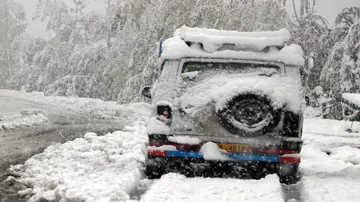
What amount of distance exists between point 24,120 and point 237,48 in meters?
8.12

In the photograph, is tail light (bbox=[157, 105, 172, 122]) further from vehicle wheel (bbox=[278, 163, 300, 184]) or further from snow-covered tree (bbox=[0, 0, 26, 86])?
snow-covered tree (bbox=[0, 0, 26, 86])

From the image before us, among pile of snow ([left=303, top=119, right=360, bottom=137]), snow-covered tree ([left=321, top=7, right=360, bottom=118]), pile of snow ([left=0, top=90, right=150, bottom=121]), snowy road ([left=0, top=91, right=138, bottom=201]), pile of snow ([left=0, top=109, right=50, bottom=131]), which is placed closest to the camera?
snowy road ([left=0, top=91, right=138, bottom=201])

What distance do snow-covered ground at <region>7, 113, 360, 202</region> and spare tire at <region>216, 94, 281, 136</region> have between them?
0.64 meters

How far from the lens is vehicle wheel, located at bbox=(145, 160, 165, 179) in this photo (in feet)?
19.4

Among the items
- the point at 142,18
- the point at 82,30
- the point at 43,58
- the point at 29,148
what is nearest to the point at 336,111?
the point at 142,18

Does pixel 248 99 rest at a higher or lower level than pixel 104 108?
higher

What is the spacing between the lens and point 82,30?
90.2 feet

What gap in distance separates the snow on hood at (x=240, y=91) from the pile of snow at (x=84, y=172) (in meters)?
1.28

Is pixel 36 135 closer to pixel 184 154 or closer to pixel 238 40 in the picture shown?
pixel 184 154

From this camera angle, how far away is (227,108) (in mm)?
5523

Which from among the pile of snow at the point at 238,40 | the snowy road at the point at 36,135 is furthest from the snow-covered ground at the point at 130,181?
the pile of snow at the point at 238,40

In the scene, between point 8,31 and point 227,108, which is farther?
point 8,31

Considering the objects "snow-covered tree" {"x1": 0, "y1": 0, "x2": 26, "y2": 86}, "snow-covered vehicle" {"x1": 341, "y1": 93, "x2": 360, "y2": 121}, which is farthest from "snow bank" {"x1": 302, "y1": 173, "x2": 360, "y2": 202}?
"snow-covered tree" {"x1": 0, "y1": 0, "x2": 26, "y2": 86}

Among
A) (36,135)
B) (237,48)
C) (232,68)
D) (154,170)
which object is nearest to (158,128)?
(154,170)
